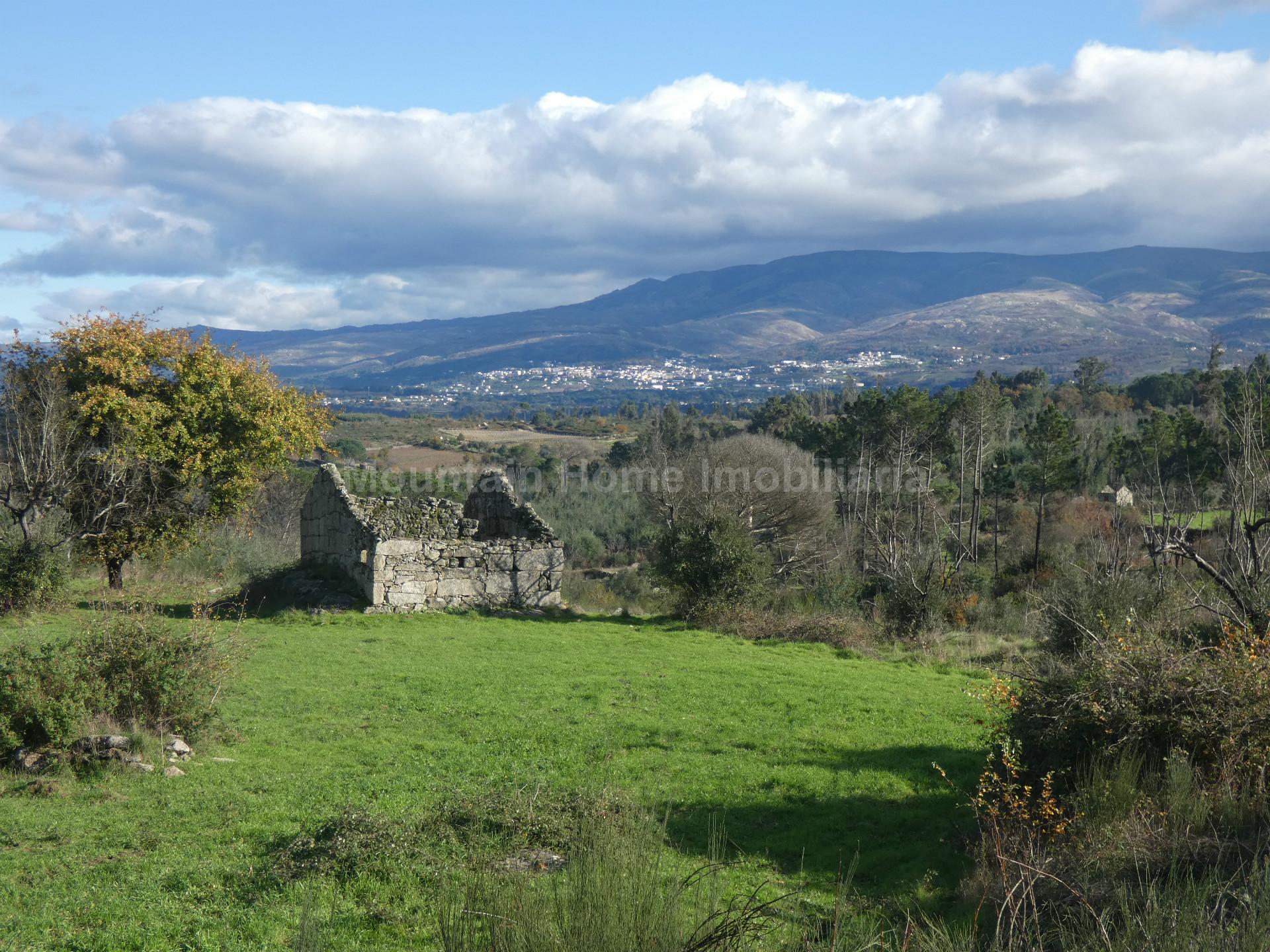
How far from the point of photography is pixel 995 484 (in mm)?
48906

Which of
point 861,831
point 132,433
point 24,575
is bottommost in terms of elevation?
point 861,831

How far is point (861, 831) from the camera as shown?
8773 millimetres

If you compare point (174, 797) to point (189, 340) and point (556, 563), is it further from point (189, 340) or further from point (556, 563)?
point (189, 340)

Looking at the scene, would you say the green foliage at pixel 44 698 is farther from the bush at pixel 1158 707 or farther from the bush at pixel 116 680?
the bush at pixel 1158 707

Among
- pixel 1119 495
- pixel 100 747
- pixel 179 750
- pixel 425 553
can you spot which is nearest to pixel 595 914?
pixel 100 747

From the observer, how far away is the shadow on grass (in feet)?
25.5

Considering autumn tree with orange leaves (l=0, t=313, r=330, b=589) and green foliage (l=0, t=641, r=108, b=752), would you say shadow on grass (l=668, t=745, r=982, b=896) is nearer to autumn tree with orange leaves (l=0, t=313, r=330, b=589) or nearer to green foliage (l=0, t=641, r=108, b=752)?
green foliage (l=0, t=641, r=108, b=752)

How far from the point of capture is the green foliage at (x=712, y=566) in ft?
76.7

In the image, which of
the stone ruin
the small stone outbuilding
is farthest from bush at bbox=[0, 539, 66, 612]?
the small stone outbuilding

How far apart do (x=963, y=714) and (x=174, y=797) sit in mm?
10401

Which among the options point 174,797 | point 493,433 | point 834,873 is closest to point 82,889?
point 174,797

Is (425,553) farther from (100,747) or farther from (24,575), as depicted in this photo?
(100,747)

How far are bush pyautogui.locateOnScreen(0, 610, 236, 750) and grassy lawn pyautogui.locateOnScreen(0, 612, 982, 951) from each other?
26.1 inches

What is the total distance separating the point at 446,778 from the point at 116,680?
12.2 feet
